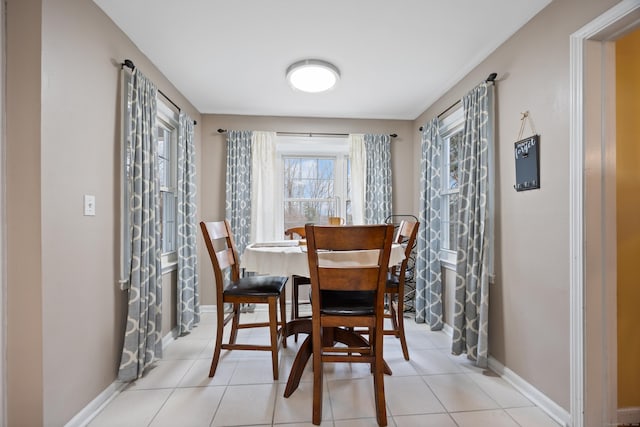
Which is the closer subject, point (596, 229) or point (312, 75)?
point (596, 229)

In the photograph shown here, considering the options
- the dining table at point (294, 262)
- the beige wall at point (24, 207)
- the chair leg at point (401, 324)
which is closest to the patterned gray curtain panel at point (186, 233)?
the dining table at point (294, 262)

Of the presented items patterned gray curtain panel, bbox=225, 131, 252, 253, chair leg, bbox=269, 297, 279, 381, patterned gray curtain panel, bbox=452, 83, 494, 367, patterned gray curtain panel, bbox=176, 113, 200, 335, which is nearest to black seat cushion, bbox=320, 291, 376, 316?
chair leg, bbox=269, 297, 279, 381

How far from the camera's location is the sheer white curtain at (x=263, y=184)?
3514mm

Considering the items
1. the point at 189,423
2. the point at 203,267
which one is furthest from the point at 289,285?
the point at 189,423

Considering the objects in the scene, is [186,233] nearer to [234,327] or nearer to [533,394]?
[234,327]

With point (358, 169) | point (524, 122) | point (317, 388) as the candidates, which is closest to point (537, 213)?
point (524, 122)

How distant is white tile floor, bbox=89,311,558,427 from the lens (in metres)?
1.62

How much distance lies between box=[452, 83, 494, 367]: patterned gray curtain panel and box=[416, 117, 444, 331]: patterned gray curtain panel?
611mm

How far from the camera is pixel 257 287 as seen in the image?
83.6 inches

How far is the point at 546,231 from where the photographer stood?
1.71 meters

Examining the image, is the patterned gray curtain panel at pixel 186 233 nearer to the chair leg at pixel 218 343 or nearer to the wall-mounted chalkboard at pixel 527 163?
the chair leg at pixel 218 343

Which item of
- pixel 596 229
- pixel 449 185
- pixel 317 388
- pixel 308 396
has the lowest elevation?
pixel 308 396

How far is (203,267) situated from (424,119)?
3.14 metres

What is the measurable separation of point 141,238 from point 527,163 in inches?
102
